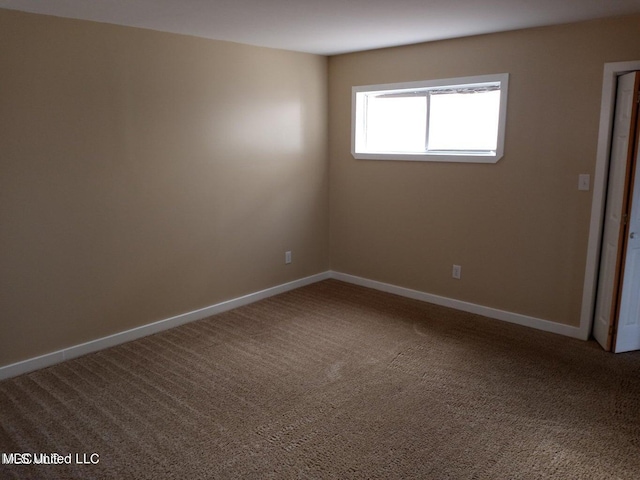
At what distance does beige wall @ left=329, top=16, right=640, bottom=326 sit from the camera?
3.69 m

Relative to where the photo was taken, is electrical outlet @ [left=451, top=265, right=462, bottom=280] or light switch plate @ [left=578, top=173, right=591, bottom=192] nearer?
light switch plate @ [left=578, top=173, right=591, bottom=192]

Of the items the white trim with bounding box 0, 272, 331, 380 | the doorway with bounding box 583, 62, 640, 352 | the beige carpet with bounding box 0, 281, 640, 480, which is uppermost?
the doorway with bounding box 583, 62, 640, 352

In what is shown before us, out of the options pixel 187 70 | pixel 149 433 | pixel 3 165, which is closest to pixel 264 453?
pixel 149 433

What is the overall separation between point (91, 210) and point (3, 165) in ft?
2.01

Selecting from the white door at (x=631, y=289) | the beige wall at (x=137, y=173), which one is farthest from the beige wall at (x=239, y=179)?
the white door at (x=631, y=289)

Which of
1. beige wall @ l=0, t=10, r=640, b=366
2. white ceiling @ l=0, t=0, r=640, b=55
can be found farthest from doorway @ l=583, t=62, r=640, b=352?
white ceiling @ l=0, t=0, r=640, b=55

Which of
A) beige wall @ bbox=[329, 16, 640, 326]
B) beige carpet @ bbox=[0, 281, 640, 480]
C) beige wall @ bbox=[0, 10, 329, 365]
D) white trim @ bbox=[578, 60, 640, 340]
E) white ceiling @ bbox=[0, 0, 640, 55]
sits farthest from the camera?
beige wall @ bbox=[329, 16, 640, 326]

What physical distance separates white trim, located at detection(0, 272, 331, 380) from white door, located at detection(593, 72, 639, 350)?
9.02 ft

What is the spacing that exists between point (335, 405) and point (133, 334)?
5.94ft

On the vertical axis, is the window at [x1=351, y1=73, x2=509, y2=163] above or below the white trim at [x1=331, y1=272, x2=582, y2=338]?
above

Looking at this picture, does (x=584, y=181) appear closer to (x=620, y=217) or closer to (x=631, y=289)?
(x=620, y=217)

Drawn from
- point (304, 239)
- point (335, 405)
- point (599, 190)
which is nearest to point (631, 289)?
point (599, 190)

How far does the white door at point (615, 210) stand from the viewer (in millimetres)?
3387

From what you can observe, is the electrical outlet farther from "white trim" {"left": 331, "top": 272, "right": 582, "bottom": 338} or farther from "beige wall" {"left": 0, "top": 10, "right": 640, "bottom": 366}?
"white trim" {"left": 331, "top": 272, "right": 582, "bottom": 338}
